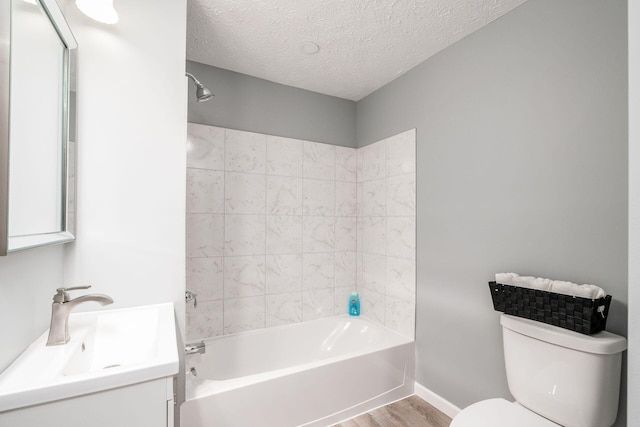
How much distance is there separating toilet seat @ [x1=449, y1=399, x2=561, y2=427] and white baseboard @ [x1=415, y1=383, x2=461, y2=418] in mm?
669

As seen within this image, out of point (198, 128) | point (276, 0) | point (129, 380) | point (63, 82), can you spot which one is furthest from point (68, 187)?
point (276, 0)

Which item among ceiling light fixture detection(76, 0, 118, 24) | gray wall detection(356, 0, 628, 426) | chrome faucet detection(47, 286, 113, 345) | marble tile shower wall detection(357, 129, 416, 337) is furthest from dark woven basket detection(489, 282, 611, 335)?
ceiling light fixture detection(76, 0, 118, 24)

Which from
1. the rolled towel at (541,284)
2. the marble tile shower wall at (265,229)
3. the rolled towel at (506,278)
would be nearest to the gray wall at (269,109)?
the marble tile shower wall at (265,229)

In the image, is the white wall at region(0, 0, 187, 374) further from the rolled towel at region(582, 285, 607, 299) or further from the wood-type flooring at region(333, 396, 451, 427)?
the rolled towel at region(582, 285, 607, 299)

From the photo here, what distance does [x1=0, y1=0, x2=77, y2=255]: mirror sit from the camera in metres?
0.77

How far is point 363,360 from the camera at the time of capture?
2031 millimetres

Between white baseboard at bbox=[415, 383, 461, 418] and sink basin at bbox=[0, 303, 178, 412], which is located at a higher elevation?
sink basin at bbox=[0, 303, 178, 412]

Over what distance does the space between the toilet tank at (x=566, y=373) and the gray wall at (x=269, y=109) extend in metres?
2.04

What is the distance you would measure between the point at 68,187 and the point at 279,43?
4.85ft

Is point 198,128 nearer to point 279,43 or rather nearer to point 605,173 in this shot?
point 279,43

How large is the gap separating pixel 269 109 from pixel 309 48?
2.11 ft

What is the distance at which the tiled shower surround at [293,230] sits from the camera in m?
2.25

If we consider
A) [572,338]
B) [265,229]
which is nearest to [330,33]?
[265,229]

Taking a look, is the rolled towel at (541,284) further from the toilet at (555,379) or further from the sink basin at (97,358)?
the sink basin at (97,358)
